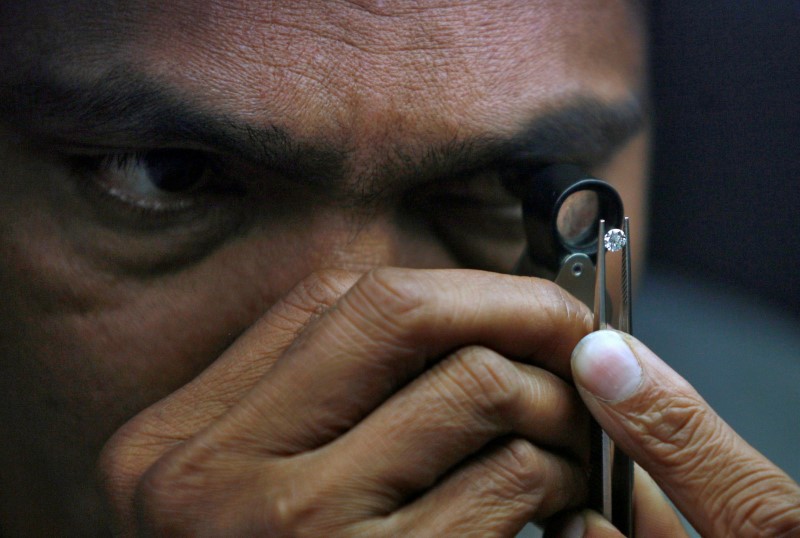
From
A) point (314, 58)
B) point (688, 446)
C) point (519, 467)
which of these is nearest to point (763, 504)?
point (688, 446)

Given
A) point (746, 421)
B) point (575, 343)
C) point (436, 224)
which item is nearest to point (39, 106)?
point (436, 224)

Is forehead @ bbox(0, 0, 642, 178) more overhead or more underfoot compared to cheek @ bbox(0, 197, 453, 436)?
more overhead

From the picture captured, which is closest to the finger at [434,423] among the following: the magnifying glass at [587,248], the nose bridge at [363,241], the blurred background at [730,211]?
the magnifying glass at [587,248]

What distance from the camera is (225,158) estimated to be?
0.76 metres

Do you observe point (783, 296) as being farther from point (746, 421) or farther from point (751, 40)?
point (751, 40)

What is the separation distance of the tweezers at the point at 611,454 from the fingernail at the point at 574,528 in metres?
0.02

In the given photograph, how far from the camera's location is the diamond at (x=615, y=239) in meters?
0.66

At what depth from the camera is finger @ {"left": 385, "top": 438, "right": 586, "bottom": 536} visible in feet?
1.98

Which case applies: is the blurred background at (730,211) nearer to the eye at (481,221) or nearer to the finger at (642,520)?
the eye at (481,221)

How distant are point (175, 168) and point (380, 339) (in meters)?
0.33

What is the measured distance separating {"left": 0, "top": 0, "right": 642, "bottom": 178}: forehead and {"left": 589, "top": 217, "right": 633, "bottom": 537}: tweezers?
7.4 inches

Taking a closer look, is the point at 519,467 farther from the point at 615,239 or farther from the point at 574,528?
the point at 615,239

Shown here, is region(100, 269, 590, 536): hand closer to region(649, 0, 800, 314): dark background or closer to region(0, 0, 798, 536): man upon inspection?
region(0, 0, 798, 536): man

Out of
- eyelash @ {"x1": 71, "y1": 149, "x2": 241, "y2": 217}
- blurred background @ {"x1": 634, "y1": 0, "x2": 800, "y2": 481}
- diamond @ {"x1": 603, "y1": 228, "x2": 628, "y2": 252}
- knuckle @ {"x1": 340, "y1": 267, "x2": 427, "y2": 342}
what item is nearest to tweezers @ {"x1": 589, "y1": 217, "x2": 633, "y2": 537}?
diamond @ {"x1": 603, "y1": 228, "x2": 628, "y2": 252}
